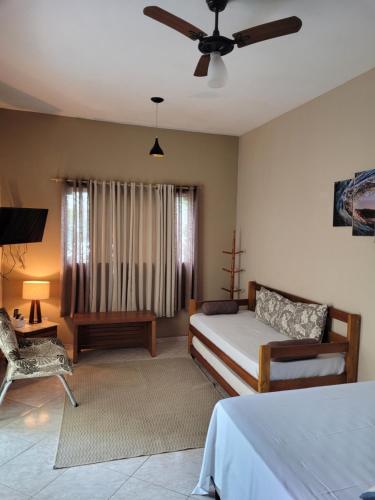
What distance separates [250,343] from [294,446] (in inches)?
61.4

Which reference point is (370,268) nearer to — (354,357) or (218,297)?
(354,357)

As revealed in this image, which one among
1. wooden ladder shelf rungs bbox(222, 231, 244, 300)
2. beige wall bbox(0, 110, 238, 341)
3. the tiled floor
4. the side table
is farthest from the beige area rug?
wooden ladder shelf rungs bbox(222, 231, 244, 300)

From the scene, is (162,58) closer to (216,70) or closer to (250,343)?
(216,70)

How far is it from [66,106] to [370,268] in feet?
11.4

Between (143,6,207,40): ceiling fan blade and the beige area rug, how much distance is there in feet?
8.65

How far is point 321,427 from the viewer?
1.77 m

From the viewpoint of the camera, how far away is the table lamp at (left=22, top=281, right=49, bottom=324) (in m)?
3.94

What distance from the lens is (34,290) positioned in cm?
394

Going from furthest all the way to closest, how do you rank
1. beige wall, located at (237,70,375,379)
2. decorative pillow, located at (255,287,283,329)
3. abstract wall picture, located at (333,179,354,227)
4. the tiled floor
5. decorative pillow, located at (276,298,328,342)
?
decorative pillow, located at (255,287,283,329) < decorative pillow, located at (276,298,328,342) < abstract wall picture, located at (333,179,354,227) < beige wall, located at (237,70,375,379) < the tiled floor

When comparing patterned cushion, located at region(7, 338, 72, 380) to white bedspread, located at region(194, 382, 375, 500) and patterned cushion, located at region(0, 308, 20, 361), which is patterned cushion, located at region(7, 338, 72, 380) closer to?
patterned cushion, located at region(0, 308, 20, 361)

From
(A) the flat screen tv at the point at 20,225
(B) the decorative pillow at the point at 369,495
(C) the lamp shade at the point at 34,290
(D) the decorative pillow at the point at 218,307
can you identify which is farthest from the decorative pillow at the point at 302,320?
(A) the flat screen tv at the point at 20,225

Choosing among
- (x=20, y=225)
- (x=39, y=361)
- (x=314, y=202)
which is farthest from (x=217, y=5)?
(x=39, y=361)

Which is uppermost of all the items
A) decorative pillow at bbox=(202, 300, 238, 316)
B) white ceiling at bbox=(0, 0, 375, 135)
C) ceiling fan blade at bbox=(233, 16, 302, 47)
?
white ceiling at bbox=(0, 0, 375, 135)

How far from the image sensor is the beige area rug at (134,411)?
2.52m
